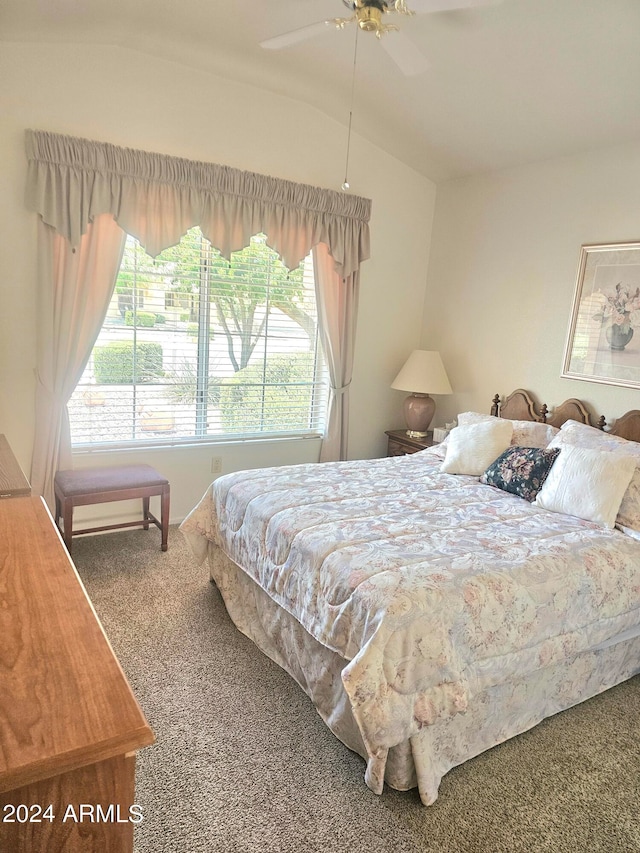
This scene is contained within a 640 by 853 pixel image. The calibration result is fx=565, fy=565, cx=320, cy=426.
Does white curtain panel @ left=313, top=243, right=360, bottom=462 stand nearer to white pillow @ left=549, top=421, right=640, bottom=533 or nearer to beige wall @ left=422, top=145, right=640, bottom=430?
beige wall @ left=422, top=145, right=640, bottom=430

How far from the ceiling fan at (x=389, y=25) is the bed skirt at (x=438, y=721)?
2.40 meters

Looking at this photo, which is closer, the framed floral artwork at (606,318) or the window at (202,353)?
the framed floral artwork at (606,318)

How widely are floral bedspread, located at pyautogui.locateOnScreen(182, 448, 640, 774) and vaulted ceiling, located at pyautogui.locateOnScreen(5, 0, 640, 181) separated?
6.67ft

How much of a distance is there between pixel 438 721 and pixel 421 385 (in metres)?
2.85

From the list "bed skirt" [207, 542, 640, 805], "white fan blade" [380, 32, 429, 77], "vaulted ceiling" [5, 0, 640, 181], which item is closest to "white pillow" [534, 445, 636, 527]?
"bed skirt" [207, 542, 640, 805]

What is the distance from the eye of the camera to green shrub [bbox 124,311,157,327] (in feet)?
11.9

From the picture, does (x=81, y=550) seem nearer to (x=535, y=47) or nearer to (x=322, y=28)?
(x=322, y=28)

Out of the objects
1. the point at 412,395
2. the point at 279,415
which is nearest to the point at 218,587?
the point at 279,415

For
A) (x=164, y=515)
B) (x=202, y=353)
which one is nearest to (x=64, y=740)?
(x=164, y=515)

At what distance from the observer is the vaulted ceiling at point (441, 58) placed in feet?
8.57

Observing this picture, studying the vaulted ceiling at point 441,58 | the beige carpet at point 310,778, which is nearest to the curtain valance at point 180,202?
the vaulted ceiling at point 441,58

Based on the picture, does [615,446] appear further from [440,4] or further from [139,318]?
[139,318]

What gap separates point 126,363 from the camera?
146 inches

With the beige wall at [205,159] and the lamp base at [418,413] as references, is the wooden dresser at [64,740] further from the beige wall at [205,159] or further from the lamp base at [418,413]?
the lamp base at [418,413]
